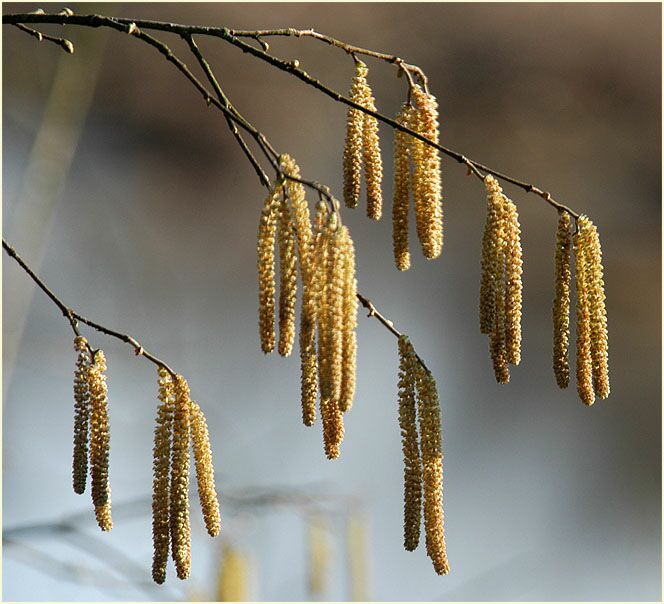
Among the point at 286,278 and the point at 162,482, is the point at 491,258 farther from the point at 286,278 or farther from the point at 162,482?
the point at 162,482

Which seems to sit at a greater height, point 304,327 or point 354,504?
point 354,504

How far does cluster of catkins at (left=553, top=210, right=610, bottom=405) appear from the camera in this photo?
0.95m

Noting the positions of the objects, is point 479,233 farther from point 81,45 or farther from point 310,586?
point 81,45

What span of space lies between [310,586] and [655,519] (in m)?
2.82

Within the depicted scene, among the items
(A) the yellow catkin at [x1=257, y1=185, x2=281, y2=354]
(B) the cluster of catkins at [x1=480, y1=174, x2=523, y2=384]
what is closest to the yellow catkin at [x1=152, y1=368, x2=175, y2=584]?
(A) the yellow catkin at [x1=257, y1=185, x2=281, y2=354]

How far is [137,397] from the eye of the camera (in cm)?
309

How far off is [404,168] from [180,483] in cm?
33

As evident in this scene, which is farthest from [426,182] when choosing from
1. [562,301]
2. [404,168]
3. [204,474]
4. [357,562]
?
[357,562]

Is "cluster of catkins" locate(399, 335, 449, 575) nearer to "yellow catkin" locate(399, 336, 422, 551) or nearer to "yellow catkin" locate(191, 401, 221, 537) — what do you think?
"yellow catkin" locate(399, 336, 422, 551)

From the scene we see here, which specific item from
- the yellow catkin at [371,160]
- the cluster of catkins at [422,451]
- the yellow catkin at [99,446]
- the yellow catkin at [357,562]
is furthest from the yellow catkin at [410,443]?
the yellow catkin at [357,562]

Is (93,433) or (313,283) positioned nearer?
(313,283)

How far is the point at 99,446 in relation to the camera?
0.93m

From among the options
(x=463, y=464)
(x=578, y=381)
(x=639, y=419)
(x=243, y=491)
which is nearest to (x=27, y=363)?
(x=243, y=491)

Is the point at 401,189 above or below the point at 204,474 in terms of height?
above
